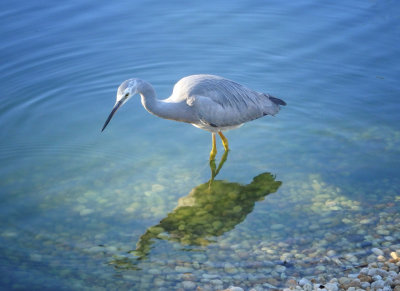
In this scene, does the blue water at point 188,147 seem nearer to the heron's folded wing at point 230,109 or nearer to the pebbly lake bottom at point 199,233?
the pebbly lake bottom at point 199,233

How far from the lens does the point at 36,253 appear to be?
6746mm

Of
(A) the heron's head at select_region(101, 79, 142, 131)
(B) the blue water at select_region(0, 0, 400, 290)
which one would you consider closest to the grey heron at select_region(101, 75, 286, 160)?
(A) the heron's head at select_region(101, 79, 142, 131)

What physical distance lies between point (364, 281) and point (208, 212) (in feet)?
8.29

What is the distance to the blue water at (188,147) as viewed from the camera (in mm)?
6758

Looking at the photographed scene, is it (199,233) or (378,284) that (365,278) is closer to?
(378,284)

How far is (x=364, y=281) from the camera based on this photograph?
19.5ft

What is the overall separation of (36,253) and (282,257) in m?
3.04

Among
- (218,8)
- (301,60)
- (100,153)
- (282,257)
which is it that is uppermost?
(218,8)

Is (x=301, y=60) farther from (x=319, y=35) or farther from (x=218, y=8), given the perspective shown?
(x=218, y=8)

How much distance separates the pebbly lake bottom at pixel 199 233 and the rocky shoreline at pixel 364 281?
10 centimetres

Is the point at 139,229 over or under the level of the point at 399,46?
under

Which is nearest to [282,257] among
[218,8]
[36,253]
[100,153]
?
[36,253]

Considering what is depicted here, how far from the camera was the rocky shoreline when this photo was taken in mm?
5750

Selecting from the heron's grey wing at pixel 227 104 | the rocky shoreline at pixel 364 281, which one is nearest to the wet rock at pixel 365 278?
the rocky shoreline at pixel 364 281
